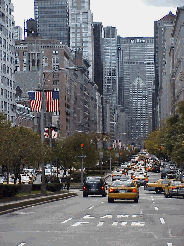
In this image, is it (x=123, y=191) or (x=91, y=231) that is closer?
(x=91, y=231)

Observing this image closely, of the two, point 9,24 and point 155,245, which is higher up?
point 9,24

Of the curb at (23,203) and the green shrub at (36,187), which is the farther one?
the green shrub at (36,187)

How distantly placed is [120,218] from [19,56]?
14528cm

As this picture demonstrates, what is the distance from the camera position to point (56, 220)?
24469mm

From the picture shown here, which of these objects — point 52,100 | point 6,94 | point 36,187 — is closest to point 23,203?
point 52,100

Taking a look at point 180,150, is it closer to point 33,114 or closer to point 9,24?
point 9,24

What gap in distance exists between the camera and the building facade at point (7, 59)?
10788 cm

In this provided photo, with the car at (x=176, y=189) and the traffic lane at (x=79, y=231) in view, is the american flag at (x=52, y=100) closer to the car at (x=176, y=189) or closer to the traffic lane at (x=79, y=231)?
the car at (x=176, y=189)

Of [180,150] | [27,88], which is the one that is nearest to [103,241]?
[180,150]

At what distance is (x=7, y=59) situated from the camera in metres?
112

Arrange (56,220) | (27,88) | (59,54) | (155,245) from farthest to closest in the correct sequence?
(59,54), (27,88), (56,220), (155,245)

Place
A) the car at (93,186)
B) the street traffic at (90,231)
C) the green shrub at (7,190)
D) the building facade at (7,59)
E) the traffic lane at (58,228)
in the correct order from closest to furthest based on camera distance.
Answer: the street traffic at (90,231) → the traffic lane at (58,228) → the green shrub at (7,190) → the car at (93,186) → the building facade at (7,59)

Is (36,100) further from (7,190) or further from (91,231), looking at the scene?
(91,231)

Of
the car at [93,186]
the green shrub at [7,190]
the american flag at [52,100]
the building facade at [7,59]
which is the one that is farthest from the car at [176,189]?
the building facade at [7,59]
